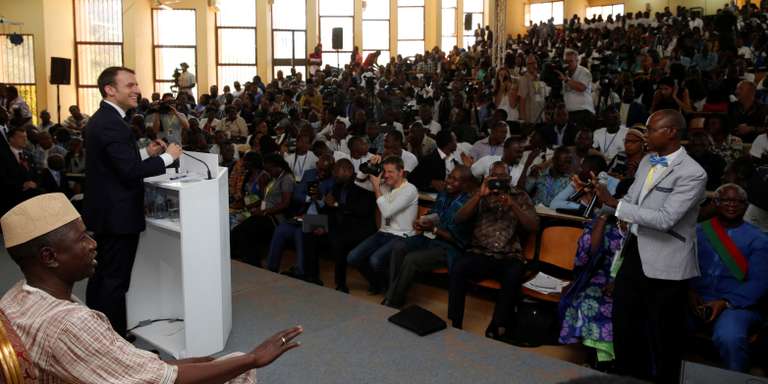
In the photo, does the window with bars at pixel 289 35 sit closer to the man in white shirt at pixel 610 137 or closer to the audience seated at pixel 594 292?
the man in white shirt at pixel 610 137

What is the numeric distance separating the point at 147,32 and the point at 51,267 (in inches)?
817

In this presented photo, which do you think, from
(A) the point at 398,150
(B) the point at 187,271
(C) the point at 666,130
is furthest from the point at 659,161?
(A) the point at 398,150

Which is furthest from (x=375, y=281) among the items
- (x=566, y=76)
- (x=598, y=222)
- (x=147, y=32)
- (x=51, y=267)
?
(x=147, y=32)

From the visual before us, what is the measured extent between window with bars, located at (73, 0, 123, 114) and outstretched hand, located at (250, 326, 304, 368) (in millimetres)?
19245

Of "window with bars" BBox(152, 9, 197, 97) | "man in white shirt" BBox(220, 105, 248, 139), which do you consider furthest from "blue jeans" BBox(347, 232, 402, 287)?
"window with bars" BBox(152, 9, 197, 97)

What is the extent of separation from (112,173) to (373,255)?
90.2 inches

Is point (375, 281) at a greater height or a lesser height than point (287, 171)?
lesser

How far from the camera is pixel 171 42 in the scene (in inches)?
848

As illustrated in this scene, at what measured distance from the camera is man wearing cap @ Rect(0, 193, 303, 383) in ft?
6.00

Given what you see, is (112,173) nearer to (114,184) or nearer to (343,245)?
(114,184)

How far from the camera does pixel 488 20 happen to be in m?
26.3

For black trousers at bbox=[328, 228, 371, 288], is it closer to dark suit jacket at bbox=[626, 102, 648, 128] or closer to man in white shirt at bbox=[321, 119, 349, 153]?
man in white shirt at bbox=[321, 119, 349, 153]

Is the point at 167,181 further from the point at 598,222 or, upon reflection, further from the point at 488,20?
the point at 488,20

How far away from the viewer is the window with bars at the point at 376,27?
24.7 metres
